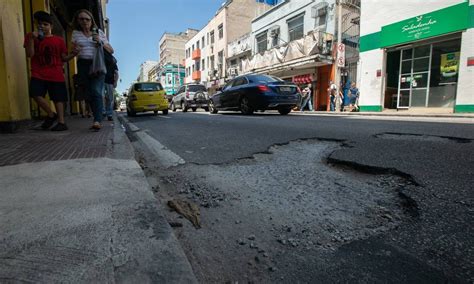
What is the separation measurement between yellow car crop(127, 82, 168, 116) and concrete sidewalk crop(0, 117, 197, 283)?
10290 millimetres

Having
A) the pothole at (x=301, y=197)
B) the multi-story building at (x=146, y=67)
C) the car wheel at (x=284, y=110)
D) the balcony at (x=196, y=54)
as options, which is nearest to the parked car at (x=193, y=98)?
the car wheel at (x=284, y=110)

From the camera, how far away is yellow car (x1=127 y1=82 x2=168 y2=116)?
39.3ft

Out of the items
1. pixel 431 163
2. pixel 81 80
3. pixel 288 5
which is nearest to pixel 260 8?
pixel 288 5

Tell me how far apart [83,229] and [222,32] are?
108 ft

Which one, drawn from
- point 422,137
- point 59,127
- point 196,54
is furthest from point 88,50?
point 196,54

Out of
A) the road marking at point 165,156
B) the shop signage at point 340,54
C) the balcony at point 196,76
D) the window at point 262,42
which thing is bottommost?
the road marking at point 165,156

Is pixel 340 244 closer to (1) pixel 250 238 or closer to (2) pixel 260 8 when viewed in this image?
(1) pixel 250 238

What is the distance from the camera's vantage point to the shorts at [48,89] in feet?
14.4

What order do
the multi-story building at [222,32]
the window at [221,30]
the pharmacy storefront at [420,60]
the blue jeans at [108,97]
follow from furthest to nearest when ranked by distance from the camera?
the window at [221,30]
the multi-story building at [222,32]
the pharmacy storefront at [420,60]
the blue jeans at [108,97]

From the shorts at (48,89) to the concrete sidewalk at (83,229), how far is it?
282cm

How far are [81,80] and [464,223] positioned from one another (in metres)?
5.01

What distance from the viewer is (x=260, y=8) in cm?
3145

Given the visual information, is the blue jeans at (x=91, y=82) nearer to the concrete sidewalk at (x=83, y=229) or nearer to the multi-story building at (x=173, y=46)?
the concrete sidewalk at (x=83, y=229)

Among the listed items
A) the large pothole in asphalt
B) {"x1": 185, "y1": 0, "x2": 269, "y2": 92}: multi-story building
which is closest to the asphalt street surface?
the large pothole in asphalt
